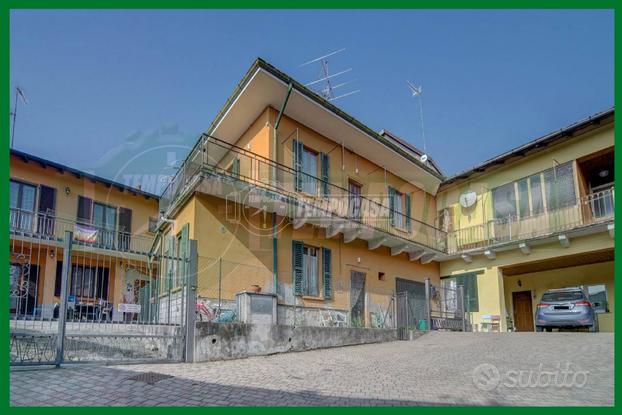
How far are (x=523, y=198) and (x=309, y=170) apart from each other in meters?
9.00

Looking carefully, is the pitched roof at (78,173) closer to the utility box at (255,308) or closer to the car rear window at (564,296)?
the utility box at (255,308)

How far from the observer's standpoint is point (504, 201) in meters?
18.7

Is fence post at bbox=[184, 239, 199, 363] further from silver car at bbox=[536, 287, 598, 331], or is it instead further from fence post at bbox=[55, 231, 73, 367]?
Answer: silver car at bbox=[536, 287, 598, 331]

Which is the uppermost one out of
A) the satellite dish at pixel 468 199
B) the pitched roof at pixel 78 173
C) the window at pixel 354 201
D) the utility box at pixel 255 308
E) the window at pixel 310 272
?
the pitched roof at pixel 78 173

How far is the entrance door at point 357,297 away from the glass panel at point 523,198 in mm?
7132

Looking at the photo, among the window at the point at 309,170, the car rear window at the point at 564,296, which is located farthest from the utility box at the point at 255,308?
the car rear window at the point at 564,296

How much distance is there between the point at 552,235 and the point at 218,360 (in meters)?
13.0

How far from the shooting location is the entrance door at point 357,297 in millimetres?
15414

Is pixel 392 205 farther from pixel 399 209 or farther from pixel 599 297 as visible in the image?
pixel 599 297

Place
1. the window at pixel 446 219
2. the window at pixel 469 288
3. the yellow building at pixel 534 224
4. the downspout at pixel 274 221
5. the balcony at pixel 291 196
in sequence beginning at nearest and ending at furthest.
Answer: the balcony at pixel 291 196, the downspout at pixel 274 221, the yellow building at pixel 534 224, the window at pixel 469 288, the window at pixel 446 219

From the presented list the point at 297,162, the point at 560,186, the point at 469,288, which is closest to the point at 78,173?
the point at 297,162

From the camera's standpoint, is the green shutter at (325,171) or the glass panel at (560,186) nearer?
the green shutter at (325,171)

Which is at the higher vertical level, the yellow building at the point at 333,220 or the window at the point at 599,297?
the yellow building at the point at 333,220

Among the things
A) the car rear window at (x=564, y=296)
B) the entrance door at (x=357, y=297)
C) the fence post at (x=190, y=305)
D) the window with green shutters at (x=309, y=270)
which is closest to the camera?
the fence post at (x=190, y=305)
